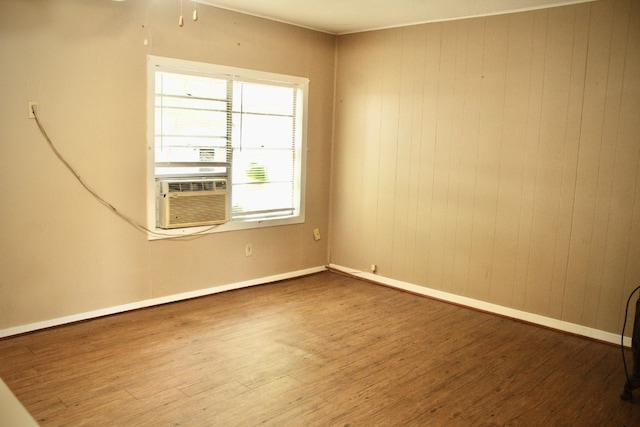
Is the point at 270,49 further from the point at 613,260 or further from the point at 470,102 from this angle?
the point at 613,260

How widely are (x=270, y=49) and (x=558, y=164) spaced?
2.79 meters

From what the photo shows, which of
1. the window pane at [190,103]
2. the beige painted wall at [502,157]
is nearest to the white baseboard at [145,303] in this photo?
the beige painted wall at [502,157]

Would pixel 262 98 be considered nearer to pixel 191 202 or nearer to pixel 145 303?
pixel 191 202

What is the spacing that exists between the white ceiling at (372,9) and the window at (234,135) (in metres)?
0.55

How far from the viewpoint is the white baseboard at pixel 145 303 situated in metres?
3.82

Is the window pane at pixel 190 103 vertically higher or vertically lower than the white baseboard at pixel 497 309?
higher

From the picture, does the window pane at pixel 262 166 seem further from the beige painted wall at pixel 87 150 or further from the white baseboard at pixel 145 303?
the white baseboard at pixel 145 303

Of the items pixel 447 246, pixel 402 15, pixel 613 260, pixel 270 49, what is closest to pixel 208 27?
pixel 270 49

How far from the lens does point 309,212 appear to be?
18.7ft

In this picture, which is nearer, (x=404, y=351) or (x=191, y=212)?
(x=404, y=351)

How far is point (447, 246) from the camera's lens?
16.3 feet

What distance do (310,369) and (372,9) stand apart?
303 centimetres

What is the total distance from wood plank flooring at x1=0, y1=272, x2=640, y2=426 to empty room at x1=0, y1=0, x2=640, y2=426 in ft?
0.07

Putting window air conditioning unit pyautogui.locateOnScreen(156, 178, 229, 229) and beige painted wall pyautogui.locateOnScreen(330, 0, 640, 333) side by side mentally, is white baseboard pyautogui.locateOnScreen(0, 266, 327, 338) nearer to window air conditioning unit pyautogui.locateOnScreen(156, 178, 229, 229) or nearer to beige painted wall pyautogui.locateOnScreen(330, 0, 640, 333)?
window air conditioning unit pyautogui.locateOnScreen(156, 178, 229, 229)
